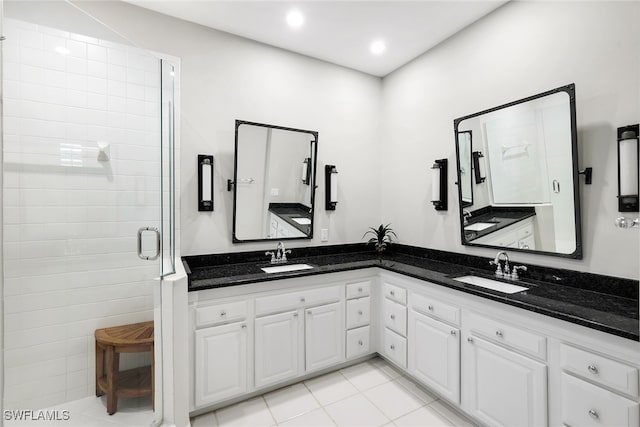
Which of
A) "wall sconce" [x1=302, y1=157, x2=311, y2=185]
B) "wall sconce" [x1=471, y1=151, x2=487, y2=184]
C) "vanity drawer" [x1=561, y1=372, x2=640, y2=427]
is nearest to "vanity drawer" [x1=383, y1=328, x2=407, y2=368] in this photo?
"vanity drawer" [x1=561, y1=372, x2=640, y2=427]

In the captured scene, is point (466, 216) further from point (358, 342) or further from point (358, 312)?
point (358, 342)

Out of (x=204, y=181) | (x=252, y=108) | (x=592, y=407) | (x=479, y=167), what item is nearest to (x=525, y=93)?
(x=479, y=167)

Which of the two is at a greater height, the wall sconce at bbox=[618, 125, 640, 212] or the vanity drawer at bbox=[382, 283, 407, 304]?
the wall sconce at bbox=[618, 125, 640, 212]

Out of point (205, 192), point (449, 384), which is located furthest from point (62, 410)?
point (449, 384)

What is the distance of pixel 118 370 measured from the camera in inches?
73.2

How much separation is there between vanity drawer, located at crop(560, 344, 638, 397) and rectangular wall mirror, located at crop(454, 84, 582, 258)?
70cm

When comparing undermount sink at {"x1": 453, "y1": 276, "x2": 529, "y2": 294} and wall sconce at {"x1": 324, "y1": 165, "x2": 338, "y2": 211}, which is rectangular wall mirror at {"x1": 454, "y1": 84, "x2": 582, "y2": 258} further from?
wall sconce at {"x1": 324, "y1": 165, "x2": 338, "y2": 211}

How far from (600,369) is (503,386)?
50 cm

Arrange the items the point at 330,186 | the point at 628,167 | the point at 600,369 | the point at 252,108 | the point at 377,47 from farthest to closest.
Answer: the point at 330,186 → the point at 377,47 → the point at 252,108 → the point at 628,167 → the point at 600,369

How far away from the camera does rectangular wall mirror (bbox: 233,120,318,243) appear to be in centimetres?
251

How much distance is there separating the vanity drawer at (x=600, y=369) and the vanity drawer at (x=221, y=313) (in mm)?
1822

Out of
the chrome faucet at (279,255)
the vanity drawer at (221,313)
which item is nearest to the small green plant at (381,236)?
the chrome faucet at (279,255)

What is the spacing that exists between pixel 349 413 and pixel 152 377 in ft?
4.29

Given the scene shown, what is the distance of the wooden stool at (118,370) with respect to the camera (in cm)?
179
